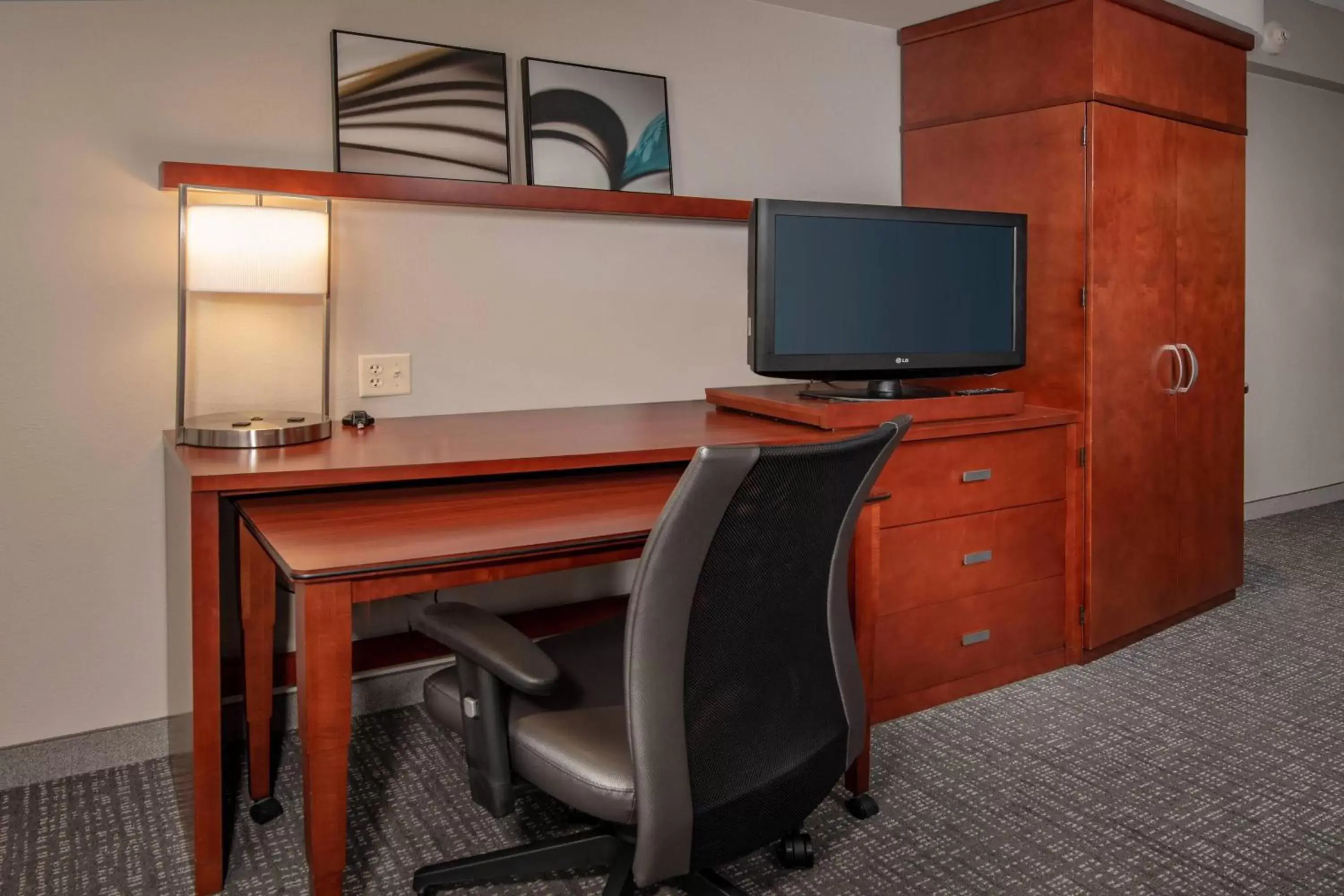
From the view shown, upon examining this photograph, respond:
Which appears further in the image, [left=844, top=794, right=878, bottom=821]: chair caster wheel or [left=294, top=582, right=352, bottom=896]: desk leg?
[left=844, top=794, right=878, bottom=821]: chair caster wheel

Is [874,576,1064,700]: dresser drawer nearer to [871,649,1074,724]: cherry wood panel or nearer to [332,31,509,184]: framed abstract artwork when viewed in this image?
[871,649,1074,724]: cherry wood panel

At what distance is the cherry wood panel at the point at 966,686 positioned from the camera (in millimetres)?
2562

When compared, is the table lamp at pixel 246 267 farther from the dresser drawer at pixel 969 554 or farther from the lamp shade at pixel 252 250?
the dresser drawer at pixel 969 554

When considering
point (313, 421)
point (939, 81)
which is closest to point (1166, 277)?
point (939, 81)

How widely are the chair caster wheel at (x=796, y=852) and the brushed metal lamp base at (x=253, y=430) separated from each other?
1.23 m

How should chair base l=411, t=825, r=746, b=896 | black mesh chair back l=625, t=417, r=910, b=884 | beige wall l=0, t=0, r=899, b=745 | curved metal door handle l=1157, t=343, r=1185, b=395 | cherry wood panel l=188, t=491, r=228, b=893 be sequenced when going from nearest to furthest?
black mesh chair back l=625, t=417, r=910, b=884 < chair base l=411, t=825, r=746, b=896 < cherry wood panel l=188, t=491, r=228, b=893 < beige wall l=0, t=0, r=899, b=745 < curved metal door handle l=1157, t=343, r=1185, b=395

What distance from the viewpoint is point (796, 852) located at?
6.20 ft

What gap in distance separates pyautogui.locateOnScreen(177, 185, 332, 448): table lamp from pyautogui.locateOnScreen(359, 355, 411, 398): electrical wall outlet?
0.25 m

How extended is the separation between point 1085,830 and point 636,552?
1.07 m

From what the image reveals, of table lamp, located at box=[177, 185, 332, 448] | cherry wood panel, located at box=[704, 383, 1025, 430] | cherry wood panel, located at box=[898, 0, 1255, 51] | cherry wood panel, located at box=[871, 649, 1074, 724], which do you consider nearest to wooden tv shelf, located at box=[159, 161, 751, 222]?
table lamp, located at box=[177, 185, 332, 448]

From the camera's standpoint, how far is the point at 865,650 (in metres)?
2.22

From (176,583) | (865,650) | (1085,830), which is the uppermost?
(176,583)

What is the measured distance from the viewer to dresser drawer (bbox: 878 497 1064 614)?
2531 mm

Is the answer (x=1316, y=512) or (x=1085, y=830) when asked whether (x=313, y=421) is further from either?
(x=1316, y=512)
